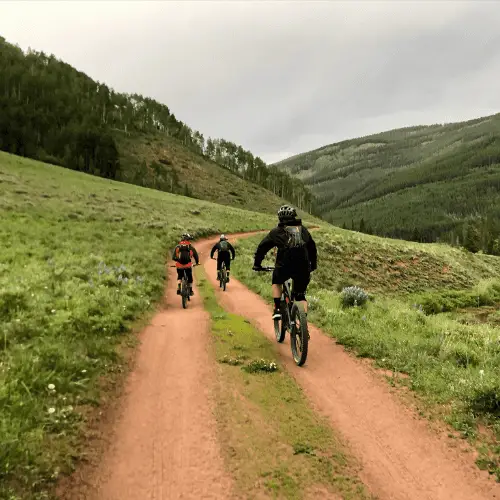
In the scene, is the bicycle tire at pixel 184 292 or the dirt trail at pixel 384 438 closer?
the dirt trail at pixel 384 438

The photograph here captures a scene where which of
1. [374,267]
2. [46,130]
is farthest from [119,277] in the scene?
[46,130]

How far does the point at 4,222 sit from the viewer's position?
20.7 m

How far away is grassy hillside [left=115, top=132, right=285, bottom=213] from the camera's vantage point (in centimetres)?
10519

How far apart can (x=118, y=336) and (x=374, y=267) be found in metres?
28.3

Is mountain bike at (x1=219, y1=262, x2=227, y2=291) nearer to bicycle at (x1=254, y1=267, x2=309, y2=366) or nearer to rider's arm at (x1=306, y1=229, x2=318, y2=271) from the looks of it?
bicycle at (x1=254, y1=267, x2=309, y2=366)

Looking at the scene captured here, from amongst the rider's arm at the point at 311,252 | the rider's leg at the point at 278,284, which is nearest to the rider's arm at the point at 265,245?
the rider's leg at the point at 278,284

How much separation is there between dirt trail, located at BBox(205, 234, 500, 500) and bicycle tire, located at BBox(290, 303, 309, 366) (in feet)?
0.67

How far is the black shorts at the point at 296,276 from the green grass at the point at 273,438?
1.63 metres

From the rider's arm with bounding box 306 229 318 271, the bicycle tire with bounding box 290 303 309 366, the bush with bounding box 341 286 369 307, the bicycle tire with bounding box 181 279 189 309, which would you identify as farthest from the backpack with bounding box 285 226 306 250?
the bicycle tire with bounding box 181 279 189 309

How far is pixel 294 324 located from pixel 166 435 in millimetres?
3513

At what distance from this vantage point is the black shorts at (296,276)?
25.0 ft

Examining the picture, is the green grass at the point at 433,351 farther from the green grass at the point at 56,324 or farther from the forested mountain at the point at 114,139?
the forested mountain at the point at 114,139

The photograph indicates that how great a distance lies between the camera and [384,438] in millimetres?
4926

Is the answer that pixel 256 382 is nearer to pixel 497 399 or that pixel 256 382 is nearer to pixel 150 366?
pixel 150 366
